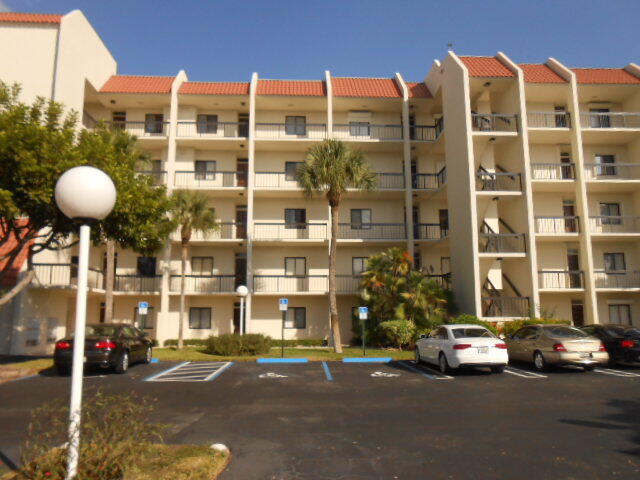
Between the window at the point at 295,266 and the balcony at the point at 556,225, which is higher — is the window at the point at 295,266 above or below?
below

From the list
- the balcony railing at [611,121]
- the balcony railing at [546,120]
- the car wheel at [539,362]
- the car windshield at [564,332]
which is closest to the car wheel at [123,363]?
the car wheel at [539,362]

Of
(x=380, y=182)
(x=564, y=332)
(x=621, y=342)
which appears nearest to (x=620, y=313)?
(x=621, y=342)

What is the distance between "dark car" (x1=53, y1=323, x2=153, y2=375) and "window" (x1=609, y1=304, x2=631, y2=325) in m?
24.8

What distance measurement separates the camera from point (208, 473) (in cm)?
505

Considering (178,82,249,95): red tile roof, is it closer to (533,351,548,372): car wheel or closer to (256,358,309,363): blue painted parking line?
(256,358,309,363): blue painted parking line

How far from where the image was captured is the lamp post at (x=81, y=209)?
14.0ft

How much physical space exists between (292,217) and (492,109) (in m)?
13.7

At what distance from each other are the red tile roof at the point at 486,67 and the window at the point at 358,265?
12219 mm

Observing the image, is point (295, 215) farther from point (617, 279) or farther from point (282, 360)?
point (617, 279)

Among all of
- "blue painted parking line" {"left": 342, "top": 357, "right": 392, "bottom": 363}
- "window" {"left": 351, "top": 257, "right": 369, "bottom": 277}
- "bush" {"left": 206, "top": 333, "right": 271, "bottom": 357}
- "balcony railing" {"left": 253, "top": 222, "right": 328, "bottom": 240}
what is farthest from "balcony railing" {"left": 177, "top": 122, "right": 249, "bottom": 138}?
"blue painted parking line" {"left": 342, "top": 357, "right": 392, "bottom": 363}

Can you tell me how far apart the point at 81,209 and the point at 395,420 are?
627 cm

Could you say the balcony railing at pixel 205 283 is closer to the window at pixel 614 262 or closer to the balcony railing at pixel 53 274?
the balcony railing at pixel 53 274

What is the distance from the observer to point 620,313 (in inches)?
982

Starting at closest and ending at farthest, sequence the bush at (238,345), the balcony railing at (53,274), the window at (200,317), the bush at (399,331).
→ the bush at (238,345), the balcony railing at (53,274), the bush at (399,331), the window at (200,317)
